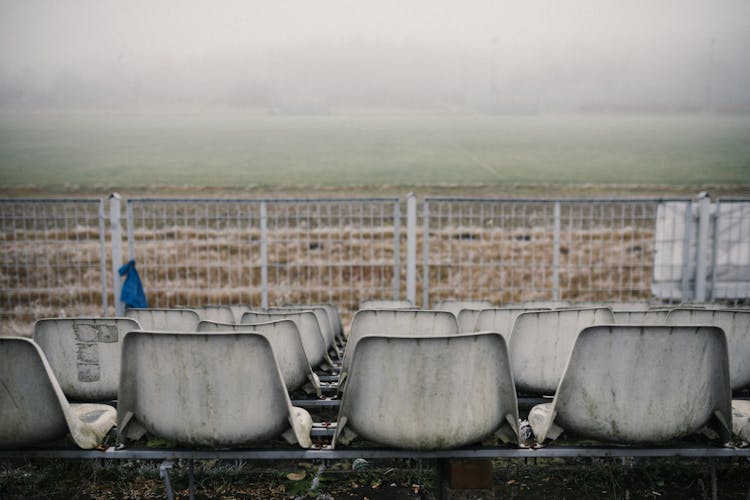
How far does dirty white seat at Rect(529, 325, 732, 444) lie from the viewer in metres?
1.87

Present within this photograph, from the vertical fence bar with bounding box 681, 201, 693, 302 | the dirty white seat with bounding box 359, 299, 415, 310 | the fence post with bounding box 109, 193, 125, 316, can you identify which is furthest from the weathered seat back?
the fence post with bounding box 109, 193, 125, 316

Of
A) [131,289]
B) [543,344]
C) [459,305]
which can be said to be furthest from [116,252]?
[543,344]

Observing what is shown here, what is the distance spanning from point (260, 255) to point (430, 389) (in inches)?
257

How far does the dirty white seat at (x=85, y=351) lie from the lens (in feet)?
8.13

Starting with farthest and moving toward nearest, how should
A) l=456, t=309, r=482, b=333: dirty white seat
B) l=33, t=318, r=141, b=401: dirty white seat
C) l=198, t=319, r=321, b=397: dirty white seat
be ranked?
l=456, t=309, r=482, b=333: dirty white seat → l=33, t=318, r=141, b=401: dirty white seat → l=198, t=319, r=321, b=397: dirty white seat

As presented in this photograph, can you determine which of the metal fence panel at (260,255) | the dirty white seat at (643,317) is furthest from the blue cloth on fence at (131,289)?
the dirty white seat at (643,317)

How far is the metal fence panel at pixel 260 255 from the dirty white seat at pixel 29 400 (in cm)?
371

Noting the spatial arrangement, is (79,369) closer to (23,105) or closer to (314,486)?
(314,486)

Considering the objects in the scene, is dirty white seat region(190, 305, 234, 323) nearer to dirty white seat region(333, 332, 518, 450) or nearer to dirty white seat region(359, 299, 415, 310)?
dirty white seat region(359, 299, 415, 310)

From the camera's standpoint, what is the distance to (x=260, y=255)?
26.6 ft

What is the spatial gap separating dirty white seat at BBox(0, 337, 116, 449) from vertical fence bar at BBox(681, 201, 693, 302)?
612 centimetres

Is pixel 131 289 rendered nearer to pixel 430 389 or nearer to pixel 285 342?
pixel 285 342

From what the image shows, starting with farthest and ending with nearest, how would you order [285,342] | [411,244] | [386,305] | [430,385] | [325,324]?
1. [411,244]
2. [386,305]
3. [325,324]
4. [285,342]
5. [430,385]

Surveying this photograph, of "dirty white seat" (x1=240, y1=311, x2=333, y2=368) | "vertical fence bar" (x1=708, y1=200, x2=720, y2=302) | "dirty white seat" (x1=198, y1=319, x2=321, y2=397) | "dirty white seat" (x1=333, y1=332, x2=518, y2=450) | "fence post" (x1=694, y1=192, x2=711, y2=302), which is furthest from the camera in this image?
"vertical fence bar" (x1=708, y1=200, x2=720, y2=302)
